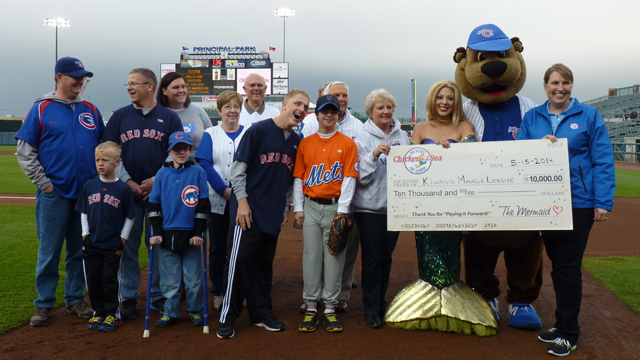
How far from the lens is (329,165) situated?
371 cm

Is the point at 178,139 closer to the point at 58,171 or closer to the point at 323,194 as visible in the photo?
the point at 58,171

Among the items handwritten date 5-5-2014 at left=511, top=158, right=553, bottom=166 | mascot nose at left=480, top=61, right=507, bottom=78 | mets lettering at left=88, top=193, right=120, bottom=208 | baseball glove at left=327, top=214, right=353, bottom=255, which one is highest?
mascot nose at left=480, top=61, right=507, bottom=78

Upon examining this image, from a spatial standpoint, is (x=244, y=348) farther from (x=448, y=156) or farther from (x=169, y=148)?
(x=448, y=156)

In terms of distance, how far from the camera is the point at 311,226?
3.76 m

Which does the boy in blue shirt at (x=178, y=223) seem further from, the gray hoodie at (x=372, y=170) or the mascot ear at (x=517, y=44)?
the mascot ear at (x=517, y=44)

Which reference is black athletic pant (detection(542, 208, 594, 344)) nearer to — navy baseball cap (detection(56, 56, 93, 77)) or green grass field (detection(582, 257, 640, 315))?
green grass field (detection(582, 257, 640, 315))

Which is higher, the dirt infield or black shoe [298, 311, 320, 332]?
black shoe [298, 311, 320, 332]

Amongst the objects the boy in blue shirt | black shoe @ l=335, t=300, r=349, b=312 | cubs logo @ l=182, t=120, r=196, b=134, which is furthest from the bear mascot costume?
cubs logo @ l=182, t=120, r=196, b=134

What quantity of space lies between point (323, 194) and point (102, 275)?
2.04 m

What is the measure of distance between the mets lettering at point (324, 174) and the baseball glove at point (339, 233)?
33cm

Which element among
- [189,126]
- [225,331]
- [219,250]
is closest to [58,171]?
[189,126]

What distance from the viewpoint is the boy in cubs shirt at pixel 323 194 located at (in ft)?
12.1

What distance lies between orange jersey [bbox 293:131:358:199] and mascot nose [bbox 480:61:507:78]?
4.56 feet

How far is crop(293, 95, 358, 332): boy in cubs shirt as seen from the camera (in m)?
3.68
